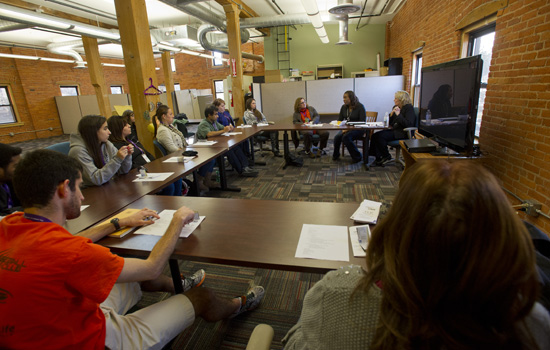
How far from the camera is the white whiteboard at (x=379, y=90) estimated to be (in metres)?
6.36

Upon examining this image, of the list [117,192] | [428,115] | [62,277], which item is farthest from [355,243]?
[428,115]

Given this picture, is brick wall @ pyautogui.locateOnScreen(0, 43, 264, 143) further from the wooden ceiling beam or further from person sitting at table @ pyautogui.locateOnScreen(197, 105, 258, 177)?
person sitting at table @ pyautogui.locateOnScreen(197, 105, 258, 177)

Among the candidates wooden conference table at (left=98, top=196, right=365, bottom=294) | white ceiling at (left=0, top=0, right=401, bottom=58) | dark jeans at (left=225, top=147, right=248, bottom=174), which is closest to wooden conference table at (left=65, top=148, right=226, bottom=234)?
wooden conference table at (left=98, top=196, right=365, bottom=294)

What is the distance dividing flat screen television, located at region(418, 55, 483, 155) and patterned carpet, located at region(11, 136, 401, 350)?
880 millimetres

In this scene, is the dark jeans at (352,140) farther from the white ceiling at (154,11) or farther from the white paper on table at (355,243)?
the white paper on table at (355,243)

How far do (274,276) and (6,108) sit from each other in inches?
459

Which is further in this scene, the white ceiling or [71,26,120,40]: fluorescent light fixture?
the white ceiling

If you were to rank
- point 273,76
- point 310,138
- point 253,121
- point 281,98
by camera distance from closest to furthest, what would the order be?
point 310,138 → point 253,121 → point 281,98 → point 273,76

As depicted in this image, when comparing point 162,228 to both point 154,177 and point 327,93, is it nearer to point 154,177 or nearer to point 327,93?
point 154,177

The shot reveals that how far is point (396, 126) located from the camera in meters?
4.32

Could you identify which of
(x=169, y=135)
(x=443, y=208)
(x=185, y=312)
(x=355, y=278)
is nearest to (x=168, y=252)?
(x=185, y=312)

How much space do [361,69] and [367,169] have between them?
5537mm

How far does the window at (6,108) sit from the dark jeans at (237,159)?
31.4ft

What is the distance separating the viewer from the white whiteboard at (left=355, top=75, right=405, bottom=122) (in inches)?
250
